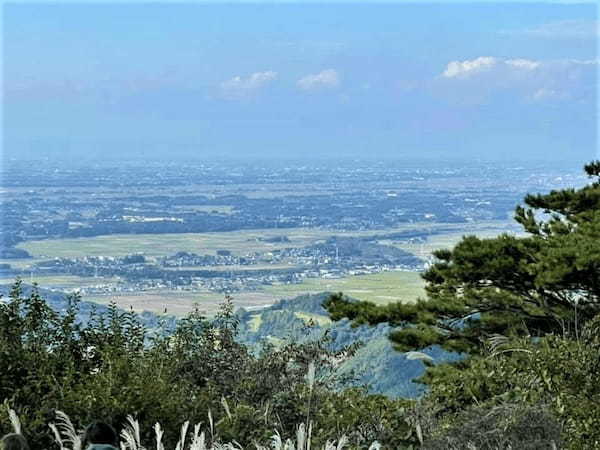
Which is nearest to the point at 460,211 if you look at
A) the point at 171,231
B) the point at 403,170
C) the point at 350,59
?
the point at 171,231

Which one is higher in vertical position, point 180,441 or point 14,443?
point 14,443

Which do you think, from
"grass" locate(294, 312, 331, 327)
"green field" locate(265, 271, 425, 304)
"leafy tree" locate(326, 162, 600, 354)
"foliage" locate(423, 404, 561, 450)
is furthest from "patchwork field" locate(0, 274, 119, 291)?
"foliage" locate(423, 404, 561, 450)

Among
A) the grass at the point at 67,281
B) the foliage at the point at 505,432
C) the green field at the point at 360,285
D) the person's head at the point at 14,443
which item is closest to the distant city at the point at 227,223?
the grass at the point at 67,281

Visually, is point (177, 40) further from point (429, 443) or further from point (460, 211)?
point (429, 443)

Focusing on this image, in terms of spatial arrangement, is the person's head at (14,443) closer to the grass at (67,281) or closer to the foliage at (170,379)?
the foliage at (170,379)

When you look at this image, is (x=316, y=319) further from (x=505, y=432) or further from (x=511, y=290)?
(x=505, y=432)

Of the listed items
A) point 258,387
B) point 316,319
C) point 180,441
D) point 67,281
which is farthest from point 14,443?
point 67,281

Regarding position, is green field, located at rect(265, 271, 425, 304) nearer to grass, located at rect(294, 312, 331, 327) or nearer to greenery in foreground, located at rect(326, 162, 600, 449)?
grass, located at rect(294, 312, 331, 327)
